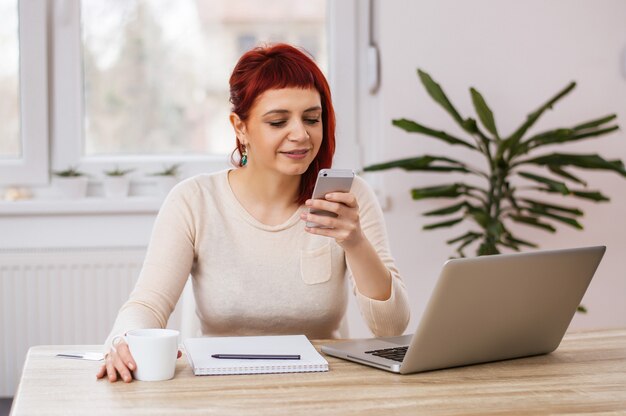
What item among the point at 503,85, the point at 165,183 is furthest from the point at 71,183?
the point at 503,85

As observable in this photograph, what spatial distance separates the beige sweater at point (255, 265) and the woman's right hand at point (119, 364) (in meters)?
0.51

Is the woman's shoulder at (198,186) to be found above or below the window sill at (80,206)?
above

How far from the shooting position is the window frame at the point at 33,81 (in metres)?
3.04

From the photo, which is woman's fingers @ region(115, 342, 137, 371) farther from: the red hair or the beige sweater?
the red hair

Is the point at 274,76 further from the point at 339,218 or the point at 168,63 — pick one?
the point at 168,63

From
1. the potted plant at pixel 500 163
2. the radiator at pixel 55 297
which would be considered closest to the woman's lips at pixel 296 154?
the potted plant at pixel 500 163

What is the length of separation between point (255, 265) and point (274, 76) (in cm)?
43

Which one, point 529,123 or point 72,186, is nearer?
point 529,123

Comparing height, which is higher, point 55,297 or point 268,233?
point 268,233

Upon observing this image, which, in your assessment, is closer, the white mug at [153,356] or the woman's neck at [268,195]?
the white mug at [153,356]

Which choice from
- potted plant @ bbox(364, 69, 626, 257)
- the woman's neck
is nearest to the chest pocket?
the woman's neck

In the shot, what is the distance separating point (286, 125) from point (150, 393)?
0.77 metres

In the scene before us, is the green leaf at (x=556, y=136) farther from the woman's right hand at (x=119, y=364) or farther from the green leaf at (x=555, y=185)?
the woman's right hand at (x=119, y=364)

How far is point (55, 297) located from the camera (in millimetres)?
2955
